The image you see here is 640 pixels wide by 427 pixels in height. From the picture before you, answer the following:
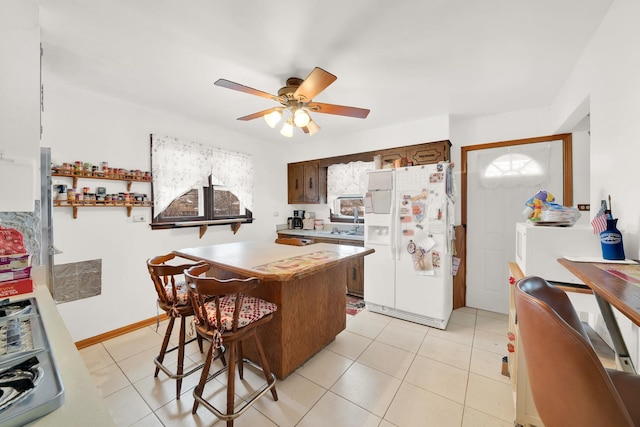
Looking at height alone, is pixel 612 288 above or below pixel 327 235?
above

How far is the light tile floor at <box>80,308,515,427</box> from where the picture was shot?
163 cm

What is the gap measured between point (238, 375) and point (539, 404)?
193 cm

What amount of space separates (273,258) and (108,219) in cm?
196


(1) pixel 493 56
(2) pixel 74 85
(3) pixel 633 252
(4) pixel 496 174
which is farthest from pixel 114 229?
(4) pixel 496 174

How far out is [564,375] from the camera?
676 millimetres

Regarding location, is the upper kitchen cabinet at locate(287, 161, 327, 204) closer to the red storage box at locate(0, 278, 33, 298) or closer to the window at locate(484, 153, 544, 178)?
the window at locate(484, 153, 544, 178)

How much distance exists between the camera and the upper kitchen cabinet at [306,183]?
4406 mm

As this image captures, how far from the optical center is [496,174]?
10.4 ft

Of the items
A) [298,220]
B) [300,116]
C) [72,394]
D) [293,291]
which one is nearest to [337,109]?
[300,116]

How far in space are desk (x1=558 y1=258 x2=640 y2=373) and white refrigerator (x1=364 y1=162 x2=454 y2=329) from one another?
4.97 feet

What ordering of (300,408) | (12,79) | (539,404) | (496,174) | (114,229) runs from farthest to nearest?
(496,174) → (114,229) → (300,408) → (12,79) → (539,404)

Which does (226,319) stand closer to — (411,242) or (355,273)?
(411,242)

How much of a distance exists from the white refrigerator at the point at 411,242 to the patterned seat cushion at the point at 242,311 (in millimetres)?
1701

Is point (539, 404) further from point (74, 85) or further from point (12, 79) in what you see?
point (74, 85)
